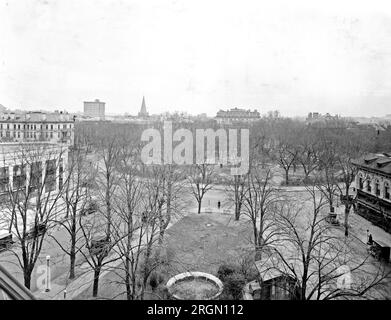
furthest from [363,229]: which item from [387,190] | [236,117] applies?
[236,117]

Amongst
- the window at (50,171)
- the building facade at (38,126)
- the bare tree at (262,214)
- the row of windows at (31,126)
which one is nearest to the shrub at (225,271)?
the bare tree at (262,214)

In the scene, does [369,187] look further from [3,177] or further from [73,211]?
[3,177]

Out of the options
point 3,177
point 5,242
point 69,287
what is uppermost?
point 3,177

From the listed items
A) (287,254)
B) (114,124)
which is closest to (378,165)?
(287,254)

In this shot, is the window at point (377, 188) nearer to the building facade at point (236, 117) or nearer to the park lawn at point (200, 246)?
the park lawn at point (200, 246)

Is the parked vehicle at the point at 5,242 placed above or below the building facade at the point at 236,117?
below

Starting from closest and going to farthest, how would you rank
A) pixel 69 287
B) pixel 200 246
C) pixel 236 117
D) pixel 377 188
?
pixel 69 287 < pixel 200 246 < pixel 377 188 < pixel 236 117

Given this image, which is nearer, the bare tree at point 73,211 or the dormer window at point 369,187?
the bare tree at point 73,211
